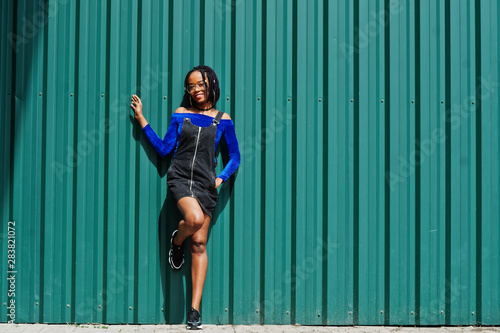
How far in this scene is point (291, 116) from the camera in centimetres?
536

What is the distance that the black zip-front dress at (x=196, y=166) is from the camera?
509 cm

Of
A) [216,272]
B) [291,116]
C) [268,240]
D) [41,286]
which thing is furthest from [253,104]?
[41,286]

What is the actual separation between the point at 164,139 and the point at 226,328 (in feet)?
6.01

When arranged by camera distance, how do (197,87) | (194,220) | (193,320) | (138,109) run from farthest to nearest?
(138,109), (197,87), (193,320), (194,220)

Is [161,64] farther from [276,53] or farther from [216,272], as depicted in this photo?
[216,272]

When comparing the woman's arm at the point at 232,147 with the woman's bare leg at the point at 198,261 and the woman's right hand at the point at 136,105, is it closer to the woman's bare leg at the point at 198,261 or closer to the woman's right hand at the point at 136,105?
the woman's bare leg at the point at 198,261

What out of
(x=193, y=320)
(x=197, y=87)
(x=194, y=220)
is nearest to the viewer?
(x=194, y=220)

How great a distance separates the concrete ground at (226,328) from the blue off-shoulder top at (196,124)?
1.43 metres

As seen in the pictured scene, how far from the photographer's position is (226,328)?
17.0 feet

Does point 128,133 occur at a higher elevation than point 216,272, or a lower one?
higher

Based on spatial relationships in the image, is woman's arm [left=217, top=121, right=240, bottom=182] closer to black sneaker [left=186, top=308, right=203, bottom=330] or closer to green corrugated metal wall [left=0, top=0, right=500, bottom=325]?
green corrugated metal wall [left=0, top=0, right=500, bottom=325]

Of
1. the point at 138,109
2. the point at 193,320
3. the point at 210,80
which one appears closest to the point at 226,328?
the point at 193,320

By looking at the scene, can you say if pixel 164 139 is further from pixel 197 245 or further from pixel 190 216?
pixel 197 245

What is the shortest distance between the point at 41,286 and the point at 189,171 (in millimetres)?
1769
